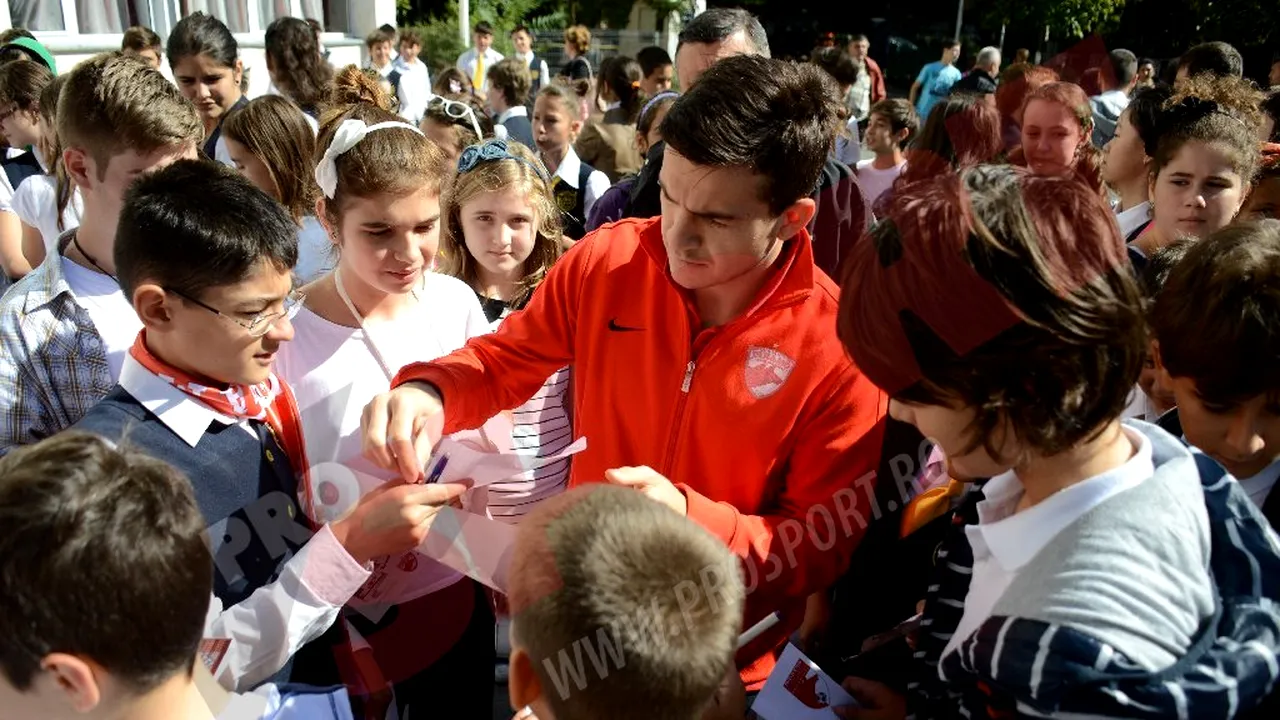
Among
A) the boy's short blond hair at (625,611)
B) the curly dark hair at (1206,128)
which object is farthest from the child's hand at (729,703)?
the curly dark hair at (1206,128)

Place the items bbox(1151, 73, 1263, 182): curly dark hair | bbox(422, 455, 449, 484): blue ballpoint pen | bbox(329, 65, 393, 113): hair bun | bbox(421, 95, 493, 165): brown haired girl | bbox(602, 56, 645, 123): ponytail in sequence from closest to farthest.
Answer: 1. bbox(422, 455, 449, 484): blue ballpoint pen
2. bbox(1151, 73, 1263, 182): curly dark hair
3. bbox(329, 65, 393, 113): hair bun
4. bbox(421, 95, 493, 165): brown haired girl
5. bbox(602, 56, 645, 123): ponytail

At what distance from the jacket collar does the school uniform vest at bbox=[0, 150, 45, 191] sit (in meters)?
3.12

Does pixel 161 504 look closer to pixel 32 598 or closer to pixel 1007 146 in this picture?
pixel 32 598

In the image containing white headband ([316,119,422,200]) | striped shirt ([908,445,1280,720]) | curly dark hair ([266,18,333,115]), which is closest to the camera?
striped shirt ([908,445,1280,720])

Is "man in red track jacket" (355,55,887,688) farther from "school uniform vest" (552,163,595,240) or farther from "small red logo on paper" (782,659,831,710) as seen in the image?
"school uniform vest" (552,163,595,240)

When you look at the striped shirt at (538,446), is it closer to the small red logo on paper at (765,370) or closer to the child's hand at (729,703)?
the small red logo on paper at (765,370)

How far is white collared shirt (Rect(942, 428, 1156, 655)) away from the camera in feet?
3.94

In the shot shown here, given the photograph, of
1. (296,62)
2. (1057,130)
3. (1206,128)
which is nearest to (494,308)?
(1206,128)

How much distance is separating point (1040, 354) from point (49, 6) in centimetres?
1050

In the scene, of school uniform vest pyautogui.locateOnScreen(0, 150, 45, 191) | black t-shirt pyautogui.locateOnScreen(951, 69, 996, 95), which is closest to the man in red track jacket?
school uniform vest pyautogui.locateOnScreen(0, 150, 45, 191)

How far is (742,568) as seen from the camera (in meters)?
1.59

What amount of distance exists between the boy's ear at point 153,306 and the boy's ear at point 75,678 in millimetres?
763

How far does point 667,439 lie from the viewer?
5.94 ft

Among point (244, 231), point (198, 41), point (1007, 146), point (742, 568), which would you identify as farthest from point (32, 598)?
point (1007, 146)
